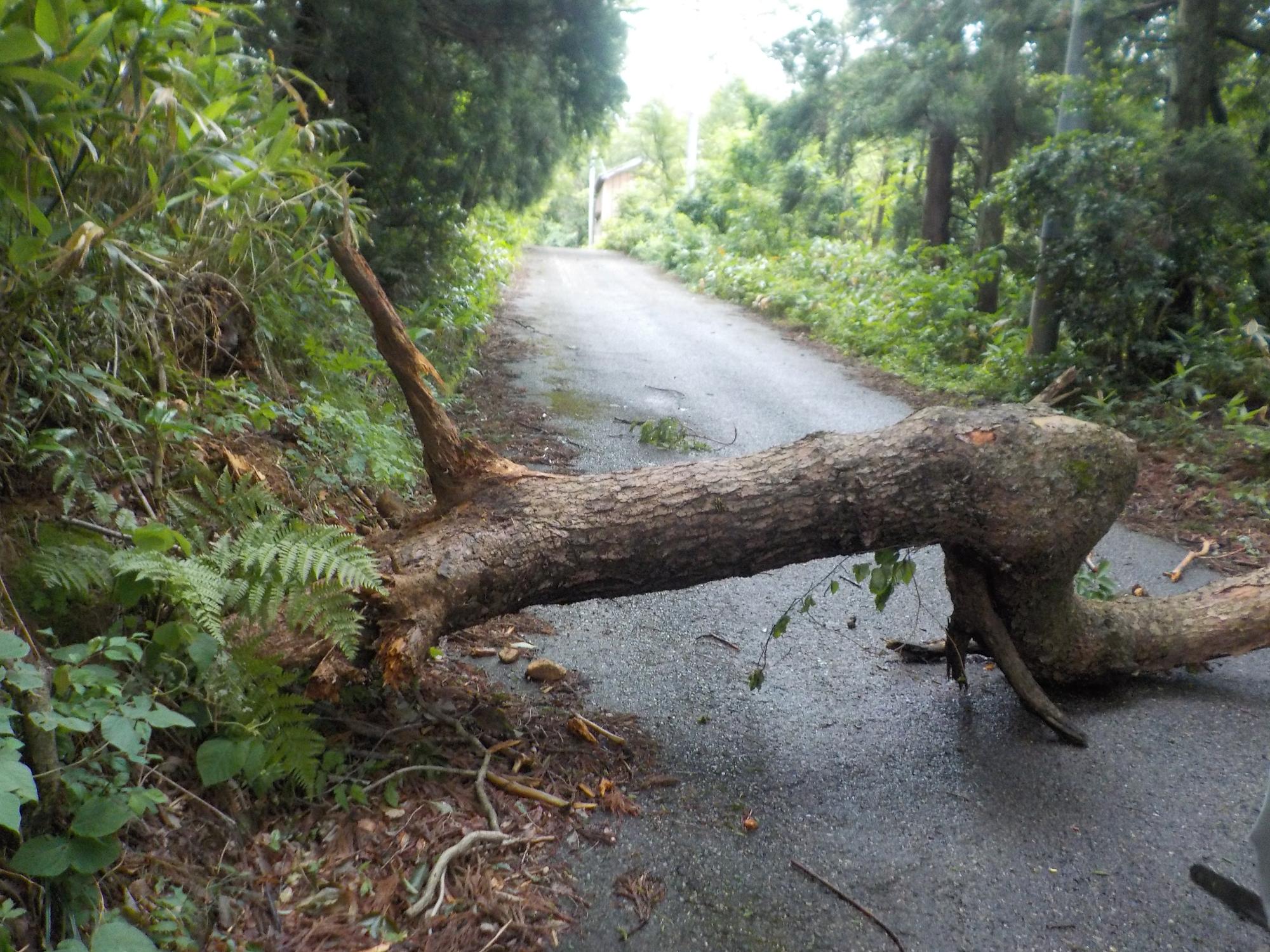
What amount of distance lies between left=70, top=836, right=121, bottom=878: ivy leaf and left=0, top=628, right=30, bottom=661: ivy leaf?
44 cm

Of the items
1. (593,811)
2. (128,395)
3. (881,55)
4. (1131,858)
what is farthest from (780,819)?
(881,55)

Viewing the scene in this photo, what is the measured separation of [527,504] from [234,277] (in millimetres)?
1825

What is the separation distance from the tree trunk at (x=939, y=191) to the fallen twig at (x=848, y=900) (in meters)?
13.1

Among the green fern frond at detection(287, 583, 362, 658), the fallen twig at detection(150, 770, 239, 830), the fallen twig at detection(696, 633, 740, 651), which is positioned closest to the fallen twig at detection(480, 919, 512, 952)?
the fallen twig at detection(150, 770, 239, 830)

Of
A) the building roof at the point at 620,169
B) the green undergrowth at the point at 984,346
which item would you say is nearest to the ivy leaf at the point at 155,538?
the green undergrowth at the point at 984,346

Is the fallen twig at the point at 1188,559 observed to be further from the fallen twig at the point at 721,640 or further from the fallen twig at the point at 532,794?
the fallen twig at the point at 532,794

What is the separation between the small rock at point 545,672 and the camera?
3.92 metres

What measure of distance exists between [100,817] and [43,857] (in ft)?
0.44

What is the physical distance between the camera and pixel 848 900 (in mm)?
2801

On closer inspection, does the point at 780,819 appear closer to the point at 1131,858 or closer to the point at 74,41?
the point at 1131,858

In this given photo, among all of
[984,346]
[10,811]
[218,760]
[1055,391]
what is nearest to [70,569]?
[218,760]

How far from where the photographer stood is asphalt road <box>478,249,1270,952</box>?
107 inches

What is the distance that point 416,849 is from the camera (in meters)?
2.80

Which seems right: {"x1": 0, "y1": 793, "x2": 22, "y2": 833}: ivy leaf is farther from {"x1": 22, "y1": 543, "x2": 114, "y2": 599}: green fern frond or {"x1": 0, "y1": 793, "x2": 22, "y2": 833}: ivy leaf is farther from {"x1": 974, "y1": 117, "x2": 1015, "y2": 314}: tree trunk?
{"x1": 974, "y1": 117, "x2": 1015, "y2": 314}: tree trunk
